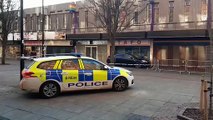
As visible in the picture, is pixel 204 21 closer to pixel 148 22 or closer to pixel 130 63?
pixel 148 22

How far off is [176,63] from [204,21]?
4.79 m

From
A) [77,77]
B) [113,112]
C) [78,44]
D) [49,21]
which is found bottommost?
[113,112]

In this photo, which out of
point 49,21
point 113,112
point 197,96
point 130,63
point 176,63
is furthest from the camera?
point 49,21

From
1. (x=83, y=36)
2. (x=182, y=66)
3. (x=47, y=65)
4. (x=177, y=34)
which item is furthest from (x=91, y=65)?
(x=83, y=36)

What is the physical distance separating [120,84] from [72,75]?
6.70 feet

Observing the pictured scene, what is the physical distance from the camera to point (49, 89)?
379 inches

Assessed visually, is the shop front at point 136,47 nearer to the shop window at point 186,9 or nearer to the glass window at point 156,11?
the glass window at point 156,11

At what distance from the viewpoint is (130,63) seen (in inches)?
974

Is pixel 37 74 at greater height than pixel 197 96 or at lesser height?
greater

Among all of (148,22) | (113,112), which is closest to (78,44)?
(148,22)

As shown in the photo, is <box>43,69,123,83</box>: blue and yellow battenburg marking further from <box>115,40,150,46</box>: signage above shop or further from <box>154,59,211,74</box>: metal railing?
<box>115,40,150,46</box>: signage above shop

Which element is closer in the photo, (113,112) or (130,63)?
(113,112)

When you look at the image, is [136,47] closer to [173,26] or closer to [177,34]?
[173,26]

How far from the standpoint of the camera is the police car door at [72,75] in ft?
32.2
